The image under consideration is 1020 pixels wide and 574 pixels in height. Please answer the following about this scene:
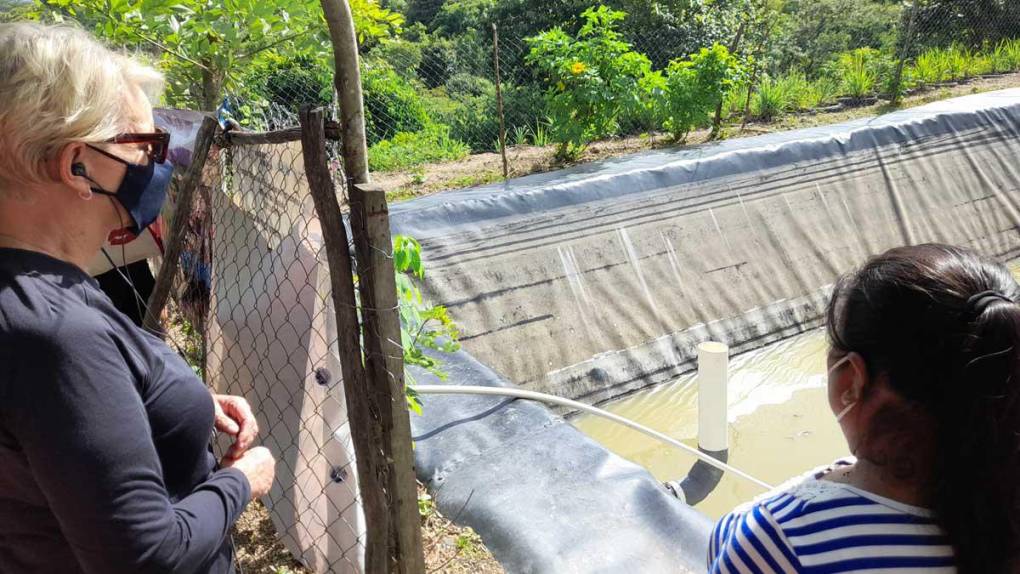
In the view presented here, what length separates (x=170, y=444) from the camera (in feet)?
3.19

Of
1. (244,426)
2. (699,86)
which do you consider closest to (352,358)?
(244,426)

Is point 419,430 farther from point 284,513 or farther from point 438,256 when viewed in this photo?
point 438,256

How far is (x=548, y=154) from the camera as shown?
6648 millimetres

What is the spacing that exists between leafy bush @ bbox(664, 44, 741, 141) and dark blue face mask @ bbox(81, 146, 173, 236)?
231 inches

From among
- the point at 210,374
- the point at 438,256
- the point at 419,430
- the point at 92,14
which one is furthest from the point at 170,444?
the point at 438,256

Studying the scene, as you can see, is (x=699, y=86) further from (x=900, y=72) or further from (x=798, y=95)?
(x=900, y=72)

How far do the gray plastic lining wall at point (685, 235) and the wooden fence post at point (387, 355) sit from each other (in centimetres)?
247

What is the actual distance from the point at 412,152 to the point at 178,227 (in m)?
6.09

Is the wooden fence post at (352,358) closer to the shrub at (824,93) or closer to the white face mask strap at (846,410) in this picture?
the white face mask strap at (846,410)

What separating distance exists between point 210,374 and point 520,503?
1.21m

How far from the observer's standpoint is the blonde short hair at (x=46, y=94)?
2.85ft

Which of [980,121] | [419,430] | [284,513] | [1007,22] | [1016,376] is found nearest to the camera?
[1016,376]

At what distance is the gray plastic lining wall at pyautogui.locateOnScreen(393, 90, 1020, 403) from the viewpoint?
172 inches

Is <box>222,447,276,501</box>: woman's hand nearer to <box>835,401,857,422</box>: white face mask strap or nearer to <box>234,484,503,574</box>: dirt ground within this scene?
<box>835,401,857,422</box>: white face mask strap
